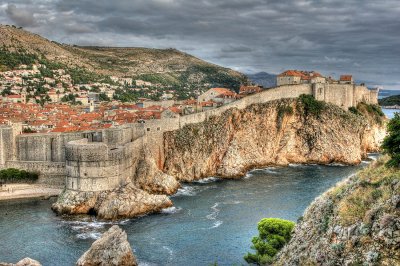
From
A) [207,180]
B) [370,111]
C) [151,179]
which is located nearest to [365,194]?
[151,179]

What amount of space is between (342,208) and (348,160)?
150 feet

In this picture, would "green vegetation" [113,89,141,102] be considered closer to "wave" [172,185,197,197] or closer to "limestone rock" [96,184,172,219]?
"wave" [172,185,197,197]

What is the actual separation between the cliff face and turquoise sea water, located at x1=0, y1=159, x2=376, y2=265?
13.2ft

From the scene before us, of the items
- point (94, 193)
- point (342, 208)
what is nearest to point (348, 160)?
point (94, 193)

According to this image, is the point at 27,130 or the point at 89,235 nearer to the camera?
the point at 89,235

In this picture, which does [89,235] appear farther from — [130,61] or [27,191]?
[130,61]

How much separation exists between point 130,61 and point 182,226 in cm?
11285

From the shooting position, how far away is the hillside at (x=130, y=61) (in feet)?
347

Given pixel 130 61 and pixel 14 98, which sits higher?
pixel 130 61

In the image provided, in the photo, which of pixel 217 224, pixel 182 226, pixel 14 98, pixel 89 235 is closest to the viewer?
pixel 89 235

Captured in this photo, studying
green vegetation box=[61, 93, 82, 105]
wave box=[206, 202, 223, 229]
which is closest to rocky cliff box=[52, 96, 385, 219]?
wave box=[206, 202, 223, 229]

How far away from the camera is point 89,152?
110ft

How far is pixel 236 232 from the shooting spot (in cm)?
2881

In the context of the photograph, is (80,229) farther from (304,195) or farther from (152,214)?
(304,195)
